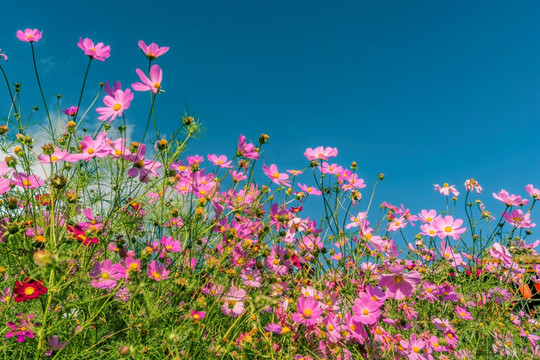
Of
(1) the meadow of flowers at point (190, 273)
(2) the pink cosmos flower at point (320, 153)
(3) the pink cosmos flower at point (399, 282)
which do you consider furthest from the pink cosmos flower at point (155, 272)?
(2) the pink cosmos flower at point (320, 153)

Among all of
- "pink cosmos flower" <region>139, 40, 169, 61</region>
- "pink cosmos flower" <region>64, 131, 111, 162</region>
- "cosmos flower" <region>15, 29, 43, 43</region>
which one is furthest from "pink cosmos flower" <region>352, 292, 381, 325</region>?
"cosmos flower" <region>15, 29, 43, 43</region>

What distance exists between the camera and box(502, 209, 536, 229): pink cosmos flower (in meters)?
1.74

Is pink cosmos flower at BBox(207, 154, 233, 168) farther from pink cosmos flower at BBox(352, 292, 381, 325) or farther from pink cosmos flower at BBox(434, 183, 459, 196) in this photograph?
pink cosmos flower at BBox(434, 183, 459, 196)

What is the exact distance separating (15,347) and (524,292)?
2461mm

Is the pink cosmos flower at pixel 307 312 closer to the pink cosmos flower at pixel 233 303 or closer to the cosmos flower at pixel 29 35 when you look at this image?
the pink cosmos flower at pixel 233 303

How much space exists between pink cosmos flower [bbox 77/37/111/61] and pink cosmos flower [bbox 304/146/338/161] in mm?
845

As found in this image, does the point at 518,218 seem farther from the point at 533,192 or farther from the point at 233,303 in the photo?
the point at 233,303

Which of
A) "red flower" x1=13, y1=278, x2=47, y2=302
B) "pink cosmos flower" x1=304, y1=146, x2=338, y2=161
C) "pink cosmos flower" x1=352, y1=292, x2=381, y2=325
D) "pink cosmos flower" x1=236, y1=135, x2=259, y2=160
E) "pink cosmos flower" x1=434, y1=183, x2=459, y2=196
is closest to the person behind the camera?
"red flower" x1=13, y1=278, x2=47, y2=302

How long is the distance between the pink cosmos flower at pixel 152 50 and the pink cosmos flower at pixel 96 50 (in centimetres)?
21

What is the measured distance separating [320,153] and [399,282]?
2.18 feet

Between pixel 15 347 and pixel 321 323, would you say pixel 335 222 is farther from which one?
pixel 15 347

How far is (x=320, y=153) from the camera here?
5.35 ft

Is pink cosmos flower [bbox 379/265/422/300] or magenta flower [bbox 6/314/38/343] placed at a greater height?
pink cosmos flower [bbox 379/265/422/300]

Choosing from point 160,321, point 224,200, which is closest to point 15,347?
point 160,321
